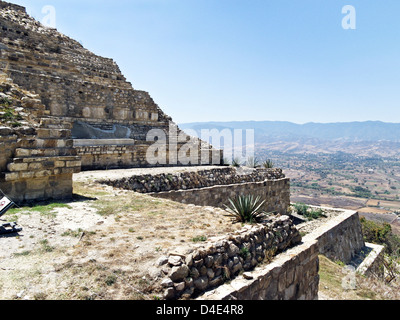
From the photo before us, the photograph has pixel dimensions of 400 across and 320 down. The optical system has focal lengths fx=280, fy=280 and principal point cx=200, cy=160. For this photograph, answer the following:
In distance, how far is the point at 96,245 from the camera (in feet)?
13.4

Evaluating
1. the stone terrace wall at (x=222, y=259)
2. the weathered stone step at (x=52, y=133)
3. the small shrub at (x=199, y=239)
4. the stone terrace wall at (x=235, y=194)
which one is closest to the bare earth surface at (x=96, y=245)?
the small shrub at (x=199, y=239)

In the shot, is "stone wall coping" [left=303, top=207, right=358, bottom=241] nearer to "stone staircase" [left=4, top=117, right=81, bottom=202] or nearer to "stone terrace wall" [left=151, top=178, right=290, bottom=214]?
"stone terrace wall" [left=151, top=178, right=290, bottom=214]

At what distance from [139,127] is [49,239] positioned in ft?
40.8

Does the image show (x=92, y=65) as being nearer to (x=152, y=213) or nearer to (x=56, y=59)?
(x=56, y=59)

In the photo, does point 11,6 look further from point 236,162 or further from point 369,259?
point 369,259

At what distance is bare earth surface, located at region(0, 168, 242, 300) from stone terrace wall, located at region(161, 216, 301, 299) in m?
0.22

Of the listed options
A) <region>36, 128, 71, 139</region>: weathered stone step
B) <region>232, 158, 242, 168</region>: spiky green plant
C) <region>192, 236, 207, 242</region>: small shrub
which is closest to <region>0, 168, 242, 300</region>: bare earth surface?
<region>192, 236, 207, 242</region>: small shrub

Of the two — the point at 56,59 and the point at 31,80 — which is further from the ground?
the point at 56,59

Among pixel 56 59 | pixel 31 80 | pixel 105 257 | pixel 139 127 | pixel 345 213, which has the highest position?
pixel 56 59

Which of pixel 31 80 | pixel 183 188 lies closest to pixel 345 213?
pixel 183 188

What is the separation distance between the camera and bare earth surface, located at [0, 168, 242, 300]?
122 inches

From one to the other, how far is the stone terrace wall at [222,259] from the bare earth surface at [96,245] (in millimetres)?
223

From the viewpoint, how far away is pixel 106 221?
5.25 metres

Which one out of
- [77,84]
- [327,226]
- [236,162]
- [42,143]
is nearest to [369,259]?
[327,226]
